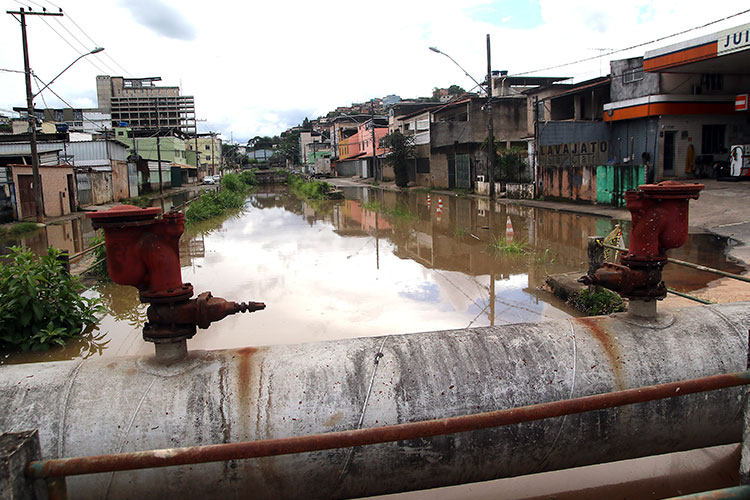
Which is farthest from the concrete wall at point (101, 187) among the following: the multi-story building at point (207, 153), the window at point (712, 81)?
the multi-story building at point (207, 153)

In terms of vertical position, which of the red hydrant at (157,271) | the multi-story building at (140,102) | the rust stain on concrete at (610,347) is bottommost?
the rust stain on concrete at (610,347)

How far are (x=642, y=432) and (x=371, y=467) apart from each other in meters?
1.39

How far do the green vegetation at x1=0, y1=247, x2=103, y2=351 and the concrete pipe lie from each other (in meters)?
4.41

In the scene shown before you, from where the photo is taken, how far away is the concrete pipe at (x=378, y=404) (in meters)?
2.41

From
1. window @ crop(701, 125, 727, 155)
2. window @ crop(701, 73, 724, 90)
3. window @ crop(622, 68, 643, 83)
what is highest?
window @ crop(622, 68, 643, 83)

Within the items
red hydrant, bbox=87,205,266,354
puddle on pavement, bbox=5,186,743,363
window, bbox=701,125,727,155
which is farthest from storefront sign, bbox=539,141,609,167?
red hydrant, bbox=87,205,266,354

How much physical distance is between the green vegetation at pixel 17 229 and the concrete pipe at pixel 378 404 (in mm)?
18634

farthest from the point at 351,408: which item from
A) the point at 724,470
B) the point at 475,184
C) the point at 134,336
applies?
the point at 475,184

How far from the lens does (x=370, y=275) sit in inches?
408

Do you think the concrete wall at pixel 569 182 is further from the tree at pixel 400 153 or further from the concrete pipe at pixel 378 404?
the concrete pipe at pixel 378 404

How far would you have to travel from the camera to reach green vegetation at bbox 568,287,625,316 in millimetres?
6984

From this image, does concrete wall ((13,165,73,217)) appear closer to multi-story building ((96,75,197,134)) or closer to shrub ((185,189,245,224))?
shrub ((185,189,245,224))

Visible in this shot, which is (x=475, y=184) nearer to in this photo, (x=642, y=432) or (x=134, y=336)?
(x=134, y=336)

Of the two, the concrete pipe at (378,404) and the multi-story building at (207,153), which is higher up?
the multi-story building at (207,153)
